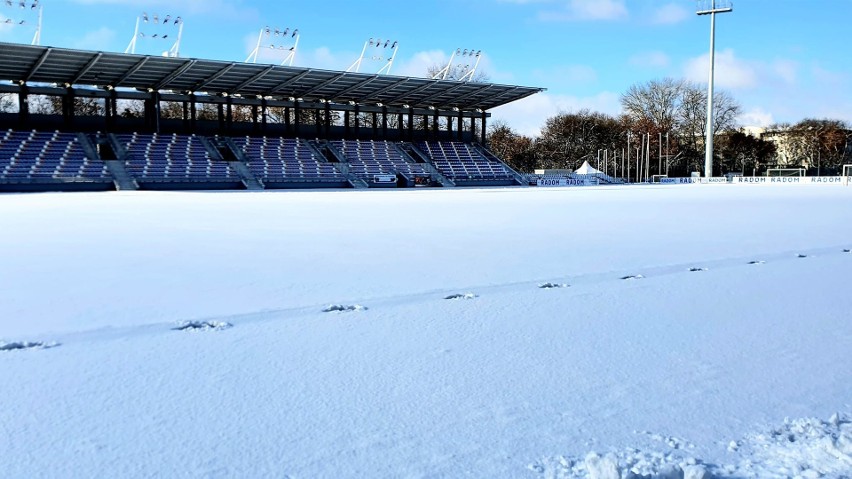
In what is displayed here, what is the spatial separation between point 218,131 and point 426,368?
141ft

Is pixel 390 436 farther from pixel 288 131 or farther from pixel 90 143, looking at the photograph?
pixel 288 131

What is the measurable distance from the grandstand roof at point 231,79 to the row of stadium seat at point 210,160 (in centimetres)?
302

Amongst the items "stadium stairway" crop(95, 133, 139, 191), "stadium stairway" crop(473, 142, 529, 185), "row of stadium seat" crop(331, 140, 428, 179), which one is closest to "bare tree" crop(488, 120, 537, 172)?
"stadium stairway" crop(473, 142, 529, 185)

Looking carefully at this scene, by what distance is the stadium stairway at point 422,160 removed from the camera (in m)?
45.5

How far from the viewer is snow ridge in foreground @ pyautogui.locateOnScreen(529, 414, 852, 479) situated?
6.32 feet

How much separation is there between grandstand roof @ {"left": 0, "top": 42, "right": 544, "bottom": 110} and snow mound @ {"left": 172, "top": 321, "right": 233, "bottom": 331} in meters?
33.4

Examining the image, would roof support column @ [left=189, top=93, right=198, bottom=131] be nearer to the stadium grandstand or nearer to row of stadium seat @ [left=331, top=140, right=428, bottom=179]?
the stadium grandstand

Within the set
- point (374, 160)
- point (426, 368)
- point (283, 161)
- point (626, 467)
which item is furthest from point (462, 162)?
point (626, 467)

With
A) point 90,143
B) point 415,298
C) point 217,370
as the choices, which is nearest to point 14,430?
point 217,370

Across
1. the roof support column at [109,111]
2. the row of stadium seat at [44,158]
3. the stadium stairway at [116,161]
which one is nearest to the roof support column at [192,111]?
the roof support column at [109,111]

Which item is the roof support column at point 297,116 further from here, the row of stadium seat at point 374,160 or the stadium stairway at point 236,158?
the stadium stairway at point 236,158

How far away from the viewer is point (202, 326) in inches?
148

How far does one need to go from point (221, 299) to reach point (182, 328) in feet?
2.84

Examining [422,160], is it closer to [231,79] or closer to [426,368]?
[231,79]
